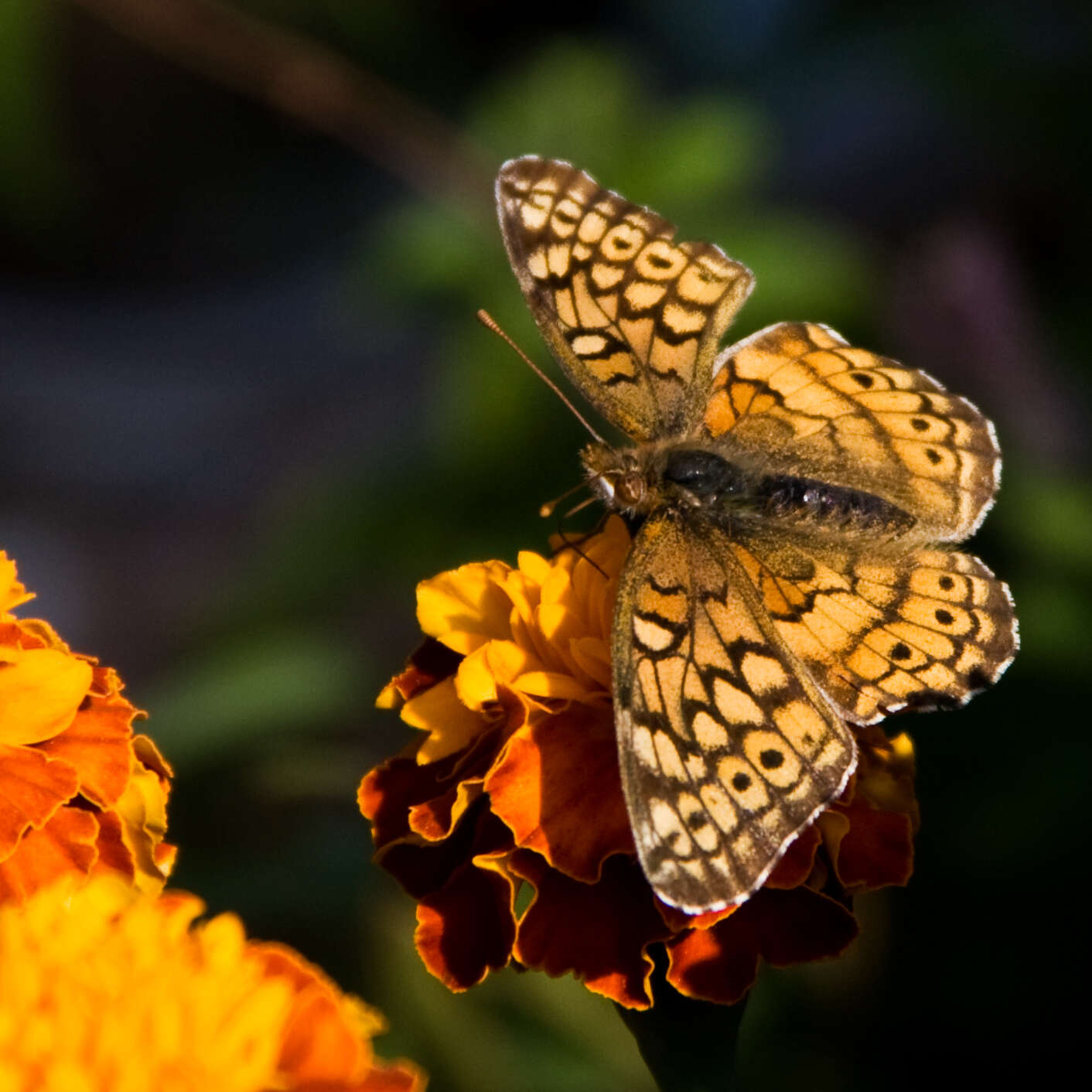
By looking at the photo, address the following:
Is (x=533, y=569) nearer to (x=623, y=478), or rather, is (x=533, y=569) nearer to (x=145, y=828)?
(x=623, y=478)

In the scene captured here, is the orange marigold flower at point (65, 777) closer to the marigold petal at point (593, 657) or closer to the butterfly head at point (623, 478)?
the marigold petal at point (593, 657)

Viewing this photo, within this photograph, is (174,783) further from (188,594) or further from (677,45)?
(677,45)

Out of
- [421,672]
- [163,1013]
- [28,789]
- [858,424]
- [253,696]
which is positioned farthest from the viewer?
[253,696]

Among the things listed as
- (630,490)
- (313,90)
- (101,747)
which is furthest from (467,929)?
(313,90)

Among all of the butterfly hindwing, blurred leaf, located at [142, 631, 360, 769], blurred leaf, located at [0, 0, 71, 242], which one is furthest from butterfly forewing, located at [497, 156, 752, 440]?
blurred leaf, located at [0, 0, 71, 242]

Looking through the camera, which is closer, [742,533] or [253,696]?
[742,533]

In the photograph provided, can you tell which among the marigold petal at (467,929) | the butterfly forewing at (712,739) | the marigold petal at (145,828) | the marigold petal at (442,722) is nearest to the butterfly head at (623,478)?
the butterfly forewing at (712,739)
